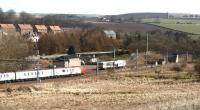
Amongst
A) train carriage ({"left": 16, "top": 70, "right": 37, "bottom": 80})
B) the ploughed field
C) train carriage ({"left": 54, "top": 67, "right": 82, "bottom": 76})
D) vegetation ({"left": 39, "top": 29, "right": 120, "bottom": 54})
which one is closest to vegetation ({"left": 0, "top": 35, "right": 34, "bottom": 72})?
train carriage ({"left": 16, "top": 70, "right": 37, "bottom": 80})

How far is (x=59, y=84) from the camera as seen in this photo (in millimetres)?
46156

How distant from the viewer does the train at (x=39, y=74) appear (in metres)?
48.3

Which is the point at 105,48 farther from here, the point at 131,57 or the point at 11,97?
the point at 11,97

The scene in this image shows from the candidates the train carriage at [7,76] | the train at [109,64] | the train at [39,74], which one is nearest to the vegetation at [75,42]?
the train at [109,64]

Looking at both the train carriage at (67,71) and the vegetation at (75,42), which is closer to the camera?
the train carriage at (67,71)

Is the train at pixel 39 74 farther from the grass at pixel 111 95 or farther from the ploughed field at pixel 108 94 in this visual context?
the grass at pixel 111 95

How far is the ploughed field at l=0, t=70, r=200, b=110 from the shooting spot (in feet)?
85.2

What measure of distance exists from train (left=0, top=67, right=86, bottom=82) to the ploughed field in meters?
3.48

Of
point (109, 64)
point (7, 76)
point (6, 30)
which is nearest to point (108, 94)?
point (7, 76)

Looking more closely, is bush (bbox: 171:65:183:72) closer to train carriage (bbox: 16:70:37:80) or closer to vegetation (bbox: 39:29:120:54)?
train carriage (bbox: 16:70:37:80)

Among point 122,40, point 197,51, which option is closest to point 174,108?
point 197,51

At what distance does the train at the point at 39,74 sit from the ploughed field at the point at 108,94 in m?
3.48

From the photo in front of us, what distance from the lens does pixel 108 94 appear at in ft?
119

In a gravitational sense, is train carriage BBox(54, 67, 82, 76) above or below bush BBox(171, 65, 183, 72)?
above
